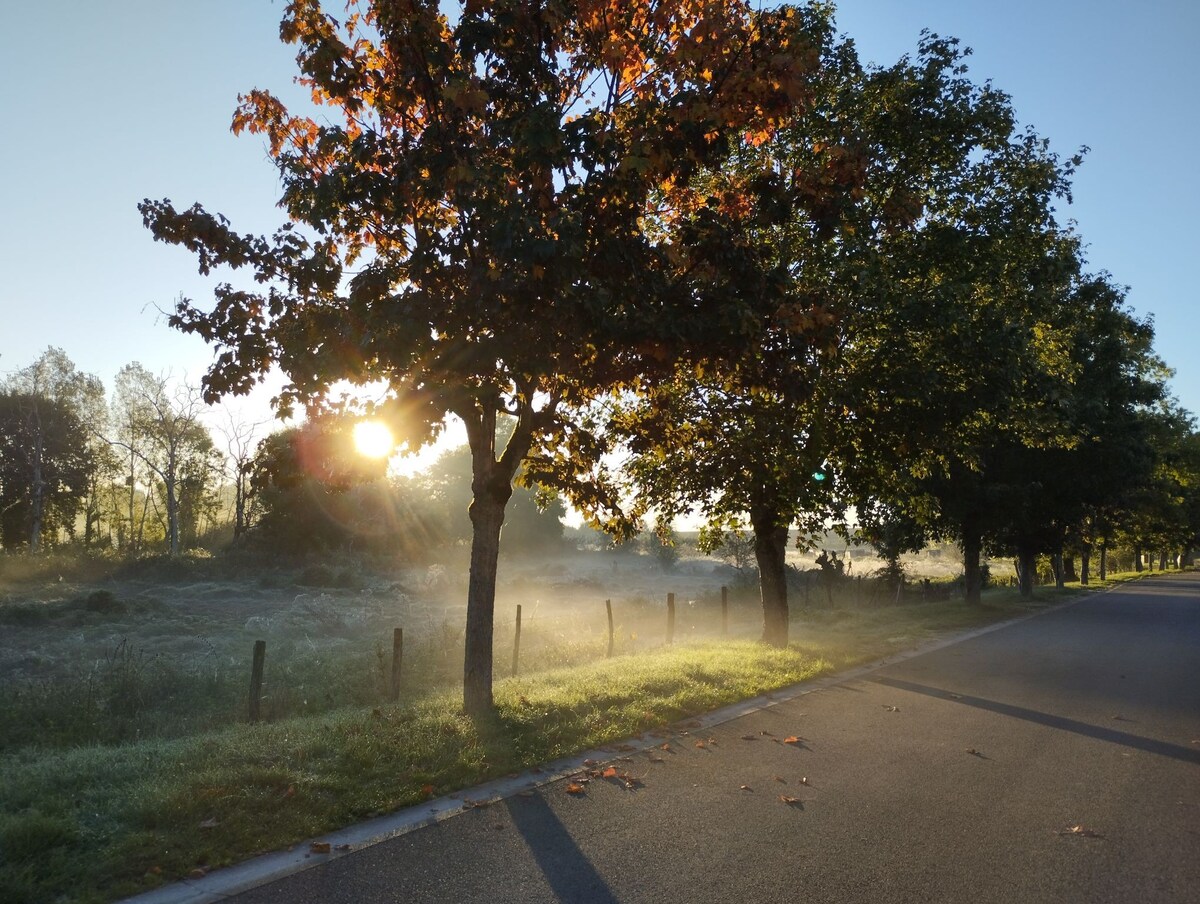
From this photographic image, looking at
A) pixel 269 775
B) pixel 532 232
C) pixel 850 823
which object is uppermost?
pixel 532 232

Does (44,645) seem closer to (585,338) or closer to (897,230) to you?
(585,338)

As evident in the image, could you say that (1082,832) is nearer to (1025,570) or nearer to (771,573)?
(771,573)

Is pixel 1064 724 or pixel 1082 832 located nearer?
pixel 1082 832

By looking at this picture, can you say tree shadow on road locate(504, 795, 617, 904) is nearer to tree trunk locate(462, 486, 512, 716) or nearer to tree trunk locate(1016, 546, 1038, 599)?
tree trunk locate(462, 486, 512, 716)

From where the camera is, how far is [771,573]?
55.7 ft

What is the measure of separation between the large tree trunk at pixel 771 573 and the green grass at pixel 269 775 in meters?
4.85

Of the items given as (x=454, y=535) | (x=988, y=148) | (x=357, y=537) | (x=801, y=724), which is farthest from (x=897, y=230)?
(x=454, y=535)

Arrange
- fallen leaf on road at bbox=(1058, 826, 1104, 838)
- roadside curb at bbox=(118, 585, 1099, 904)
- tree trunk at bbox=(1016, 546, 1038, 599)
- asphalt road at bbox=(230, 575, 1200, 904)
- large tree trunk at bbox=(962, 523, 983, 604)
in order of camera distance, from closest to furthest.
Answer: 1. roadside curb at bbox=(118, 585, 1099, 904)
2. asphalt road at bbox=(230, 575, 1200, 904)
3. fallen leaf on road at bbox=(1058, 826, 1104, 838)
4. large tree trunk at bbox=(962, 523, 983, 604)
5. tree trunk at bbox=(1016, 546, 1038, 599)

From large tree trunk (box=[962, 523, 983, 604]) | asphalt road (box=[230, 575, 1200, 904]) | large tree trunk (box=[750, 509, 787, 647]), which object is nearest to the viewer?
asphalt road (box=[230, 575, 1200, 904])

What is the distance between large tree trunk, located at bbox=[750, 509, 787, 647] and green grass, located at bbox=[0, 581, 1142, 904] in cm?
485

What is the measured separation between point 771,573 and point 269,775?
40.3 ft

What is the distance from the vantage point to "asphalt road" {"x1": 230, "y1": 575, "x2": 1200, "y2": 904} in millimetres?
4773

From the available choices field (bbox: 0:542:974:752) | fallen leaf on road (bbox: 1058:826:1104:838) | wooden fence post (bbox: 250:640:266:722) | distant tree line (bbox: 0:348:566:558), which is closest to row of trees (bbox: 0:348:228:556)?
distant tree line (bbox: 0:348:566:558)

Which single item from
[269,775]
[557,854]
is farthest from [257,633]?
[557,854]
